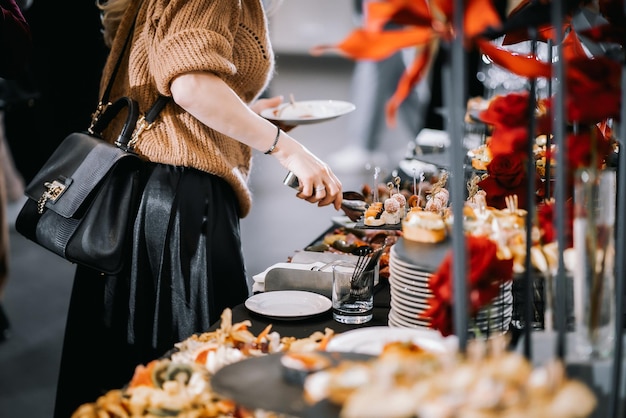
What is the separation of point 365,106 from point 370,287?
7.55 m

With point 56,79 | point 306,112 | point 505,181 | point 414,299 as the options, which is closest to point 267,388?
point 414,299

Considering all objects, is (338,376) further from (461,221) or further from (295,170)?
(295,170)

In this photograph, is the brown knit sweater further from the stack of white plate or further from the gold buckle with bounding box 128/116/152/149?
the stack of white plate

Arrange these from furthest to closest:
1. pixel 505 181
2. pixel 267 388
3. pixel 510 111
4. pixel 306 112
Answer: pixel 306 112 → pixel 505 181 → pixel 510 111 → pixel 267 388

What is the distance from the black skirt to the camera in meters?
1.92

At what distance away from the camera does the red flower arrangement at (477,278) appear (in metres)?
0.95

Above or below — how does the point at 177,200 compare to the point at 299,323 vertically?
above

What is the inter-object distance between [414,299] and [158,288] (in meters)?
0.84

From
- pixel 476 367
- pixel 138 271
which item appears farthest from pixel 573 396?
pixel 138 271

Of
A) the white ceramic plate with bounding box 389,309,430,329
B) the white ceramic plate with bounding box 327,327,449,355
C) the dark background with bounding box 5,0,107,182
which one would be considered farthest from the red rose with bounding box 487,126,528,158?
the dark background with bounding box 5,0,107,182

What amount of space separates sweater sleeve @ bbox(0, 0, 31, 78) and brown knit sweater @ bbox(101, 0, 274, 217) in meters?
0.27

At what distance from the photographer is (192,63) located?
1.66 metres

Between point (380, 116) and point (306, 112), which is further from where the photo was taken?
point (380, 116)

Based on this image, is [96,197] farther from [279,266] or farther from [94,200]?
[279,266]
